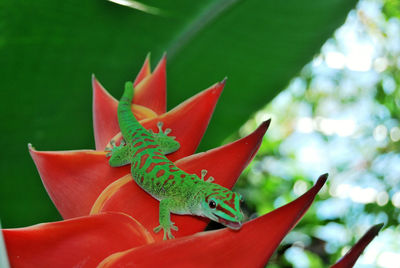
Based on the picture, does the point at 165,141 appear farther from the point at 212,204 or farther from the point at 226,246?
the point at 226,246

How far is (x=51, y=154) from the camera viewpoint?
1.85 ft

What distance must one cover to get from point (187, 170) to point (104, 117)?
19 centimetres

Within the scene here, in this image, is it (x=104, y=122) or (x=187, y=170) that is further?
(x=104, y=122)

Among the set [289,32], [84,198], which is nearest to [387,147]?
[289,32]

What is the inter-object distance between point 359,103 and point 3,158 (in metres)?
3.26

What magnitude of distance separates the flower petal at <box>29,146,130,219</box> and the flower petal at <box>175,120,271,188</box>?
0.37 ft

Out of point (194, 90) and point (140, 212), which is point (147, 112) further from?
point (194, 90)

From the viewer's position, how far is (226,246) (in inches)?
17.6

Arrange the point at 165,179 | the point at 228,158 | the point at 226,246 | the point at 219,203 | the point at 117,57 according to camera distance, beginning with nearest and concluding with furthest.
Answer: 1. the point at 226,246
2. the point at 228,158
3. the point at 219,203
4. the point at 165,179
5. the point at 117,57

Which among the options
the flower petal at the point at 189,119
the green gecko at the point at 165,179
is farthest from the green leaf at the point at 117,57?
the flower petal at the point at 189,119

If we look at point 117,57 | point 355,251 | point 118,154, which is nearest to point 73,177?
point 118,154

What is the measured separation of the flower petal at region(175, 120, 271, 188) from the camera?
57 centimetres

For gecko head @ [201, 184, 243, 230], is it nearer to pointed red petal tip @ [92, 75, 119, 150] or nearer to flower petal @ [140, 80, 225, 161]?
flower petal @ [140, 80, 225, 161]

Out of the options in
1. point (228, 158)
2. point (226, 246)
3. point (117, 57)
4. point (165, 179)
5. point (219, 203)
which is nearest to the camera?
point (226, 246)
